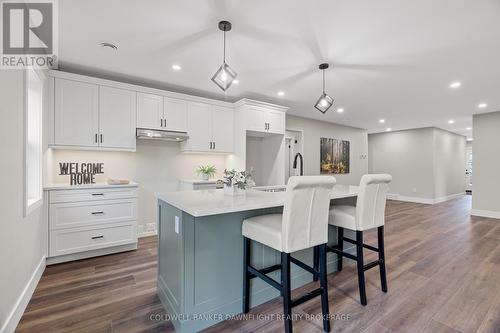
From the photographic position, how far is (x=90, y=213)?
305 centimetres

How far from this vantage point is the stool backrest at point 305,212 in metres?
1.64

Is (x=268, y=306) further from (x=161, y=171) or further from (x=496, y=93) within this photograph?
(x=496, y=93)

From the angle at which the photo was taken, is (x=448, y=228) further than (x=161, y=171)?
Yes

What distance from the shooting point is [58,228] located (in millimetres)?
2873

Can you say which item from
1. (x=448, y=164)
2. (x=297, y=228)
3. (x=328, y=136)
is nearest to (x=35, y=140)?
(x=297, y=228)

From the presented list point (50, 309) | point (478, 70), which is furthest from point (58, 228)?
point (478, 70)

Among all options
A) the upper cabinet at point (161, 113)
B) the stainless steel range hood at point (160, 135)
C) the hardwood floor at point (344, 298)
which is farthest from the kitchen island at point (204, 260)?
the upper cabinet at point (161, 113)

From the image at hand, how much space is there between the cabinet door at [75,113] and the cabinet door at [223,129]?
1.84m

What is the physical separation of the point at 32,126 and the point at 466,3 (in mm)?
4323

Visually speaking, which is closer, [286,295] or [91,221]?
[286,295]

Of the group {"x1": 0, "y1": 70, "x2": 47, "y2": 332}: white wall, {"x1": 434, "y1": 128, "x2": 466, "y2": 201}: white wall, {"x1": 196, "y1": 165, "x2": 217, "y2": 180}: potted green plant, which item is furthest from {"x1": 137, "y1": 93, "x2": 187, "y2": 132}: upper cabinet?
{"x1": 434, "y1": 128, "x2": 466, "y2": 201}: white wall

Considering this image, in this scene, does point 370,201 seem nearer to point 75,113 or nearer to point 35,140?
point 35,140

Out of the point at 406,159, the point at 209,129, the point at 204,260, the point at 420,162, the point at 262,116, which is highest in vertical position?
the point at 262,116

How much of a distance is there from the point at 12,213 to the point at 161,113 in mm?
2386
